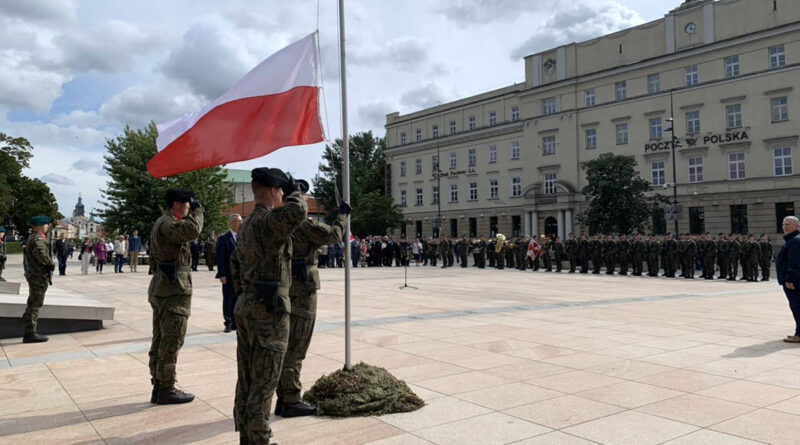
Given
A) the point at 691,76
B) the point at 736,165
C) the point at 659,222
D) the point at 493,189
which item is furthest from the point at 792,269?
the point at 493,189

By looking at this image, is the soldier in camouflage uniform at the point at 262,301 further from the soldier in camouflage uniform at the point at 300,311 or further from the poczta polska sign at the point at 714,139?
the poczta polska sign at the point at 714,139

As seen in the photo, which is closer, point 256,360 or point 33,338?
point 256,360

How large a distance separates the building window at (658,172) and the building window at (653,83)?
581cm

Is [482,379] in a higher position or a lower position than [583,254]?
lower

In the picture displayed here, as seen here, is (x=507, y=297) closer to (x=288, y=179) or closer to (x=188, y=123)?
(x=188, y=123)

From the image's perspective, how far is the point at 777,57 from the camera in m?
42.0

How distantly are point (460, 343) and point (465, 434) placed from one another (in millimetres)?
3990

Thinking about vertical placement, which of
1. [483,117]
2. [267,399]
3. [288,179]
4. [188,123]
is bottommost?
[267,399]

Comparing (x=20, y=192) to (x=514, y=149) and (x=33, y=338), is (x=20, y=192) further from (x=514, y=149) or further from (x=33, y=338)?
(x=33, y=338)

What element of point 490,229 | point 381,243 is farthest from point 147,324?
point 490,229

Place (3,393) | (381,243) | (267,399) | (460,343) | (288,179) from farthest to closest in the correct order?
(381,243) < (460,343) < (3,393) < (288,179) < (267,399)

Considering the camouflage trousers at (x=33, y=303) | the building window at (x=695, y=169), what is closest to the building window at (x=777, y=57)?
the building window at (x=695, y=169)

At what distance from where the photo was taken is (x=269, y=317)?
4.14 meters

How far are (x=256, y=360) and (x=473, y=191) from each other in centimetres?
6106
